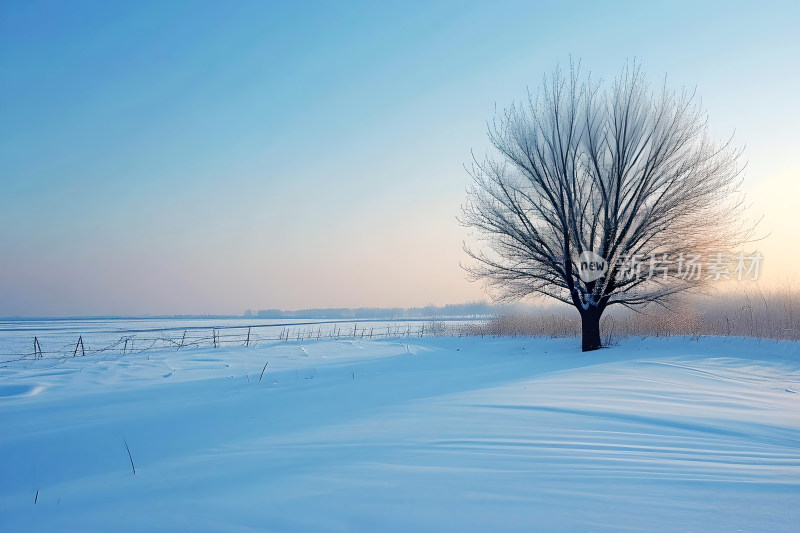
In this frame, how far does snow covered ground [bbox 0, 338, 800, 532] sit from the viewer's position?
7.86 feet

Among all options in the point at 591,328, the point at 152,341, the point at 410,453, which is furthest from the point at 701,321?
the point at 152,341

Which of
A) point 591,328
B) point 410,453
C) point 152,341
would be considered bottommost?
point 152,341

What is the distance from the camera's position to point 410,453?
3.55 m

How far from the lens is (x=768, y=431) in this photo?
420cm

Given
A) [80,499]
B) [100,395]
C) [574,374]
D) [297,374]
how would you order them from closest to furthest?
[80,499]
[100,395]
[574,374]
[297,374]

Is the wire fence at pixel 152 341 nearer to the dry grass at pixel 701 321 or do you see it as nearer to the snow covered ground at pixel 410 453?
the dry grass at pixel 701 321

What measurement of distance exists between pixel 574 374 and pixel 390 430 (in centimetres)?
518

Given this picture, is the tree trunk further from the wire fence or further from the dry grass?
the wire fence

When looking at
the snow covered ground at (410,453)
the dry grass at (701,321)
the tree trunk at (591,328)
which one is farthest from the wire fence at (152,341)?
the tree trunk at (591,328)

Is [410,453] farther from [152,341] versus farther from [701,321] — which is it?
[152,341]

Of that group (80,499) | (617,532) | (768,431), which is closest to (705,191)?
(768,431)

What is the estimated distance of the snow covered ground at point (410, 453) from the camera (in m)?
2.40

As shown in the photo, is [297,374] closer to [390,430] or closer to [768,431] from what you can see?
[390,430]

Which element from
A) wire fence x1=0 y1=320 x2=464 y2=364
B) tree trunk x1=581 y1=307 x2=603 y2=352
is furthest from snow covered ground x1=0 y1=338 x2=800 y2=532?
wire fence x1=0 y1=320 x2=464 y2=364
